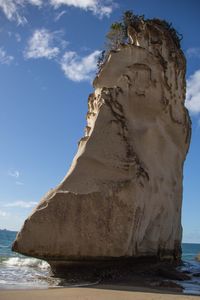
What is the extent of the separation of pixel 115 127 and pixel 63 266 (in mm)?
3840

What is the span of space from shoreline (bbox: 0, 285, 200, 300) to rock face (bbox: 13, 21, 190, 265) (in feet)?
5.85

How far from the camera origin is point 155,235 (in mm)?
11562

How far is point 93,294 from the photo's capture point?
6.83 m

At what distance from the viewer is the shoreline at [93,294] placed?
6.54 m

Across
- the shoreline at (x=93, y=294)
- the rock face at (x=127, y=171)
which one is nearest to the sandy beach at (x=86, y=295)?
the shoreline at (x=93, y=294)

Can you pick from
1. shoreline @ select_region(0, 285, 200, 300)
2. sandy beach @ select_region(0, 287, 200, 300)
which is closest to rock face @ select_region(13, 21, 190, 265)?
shoreline @ select_region(0, 285, 200, 300)

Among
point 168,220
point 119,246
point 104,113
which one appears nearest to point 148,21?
point 104,113

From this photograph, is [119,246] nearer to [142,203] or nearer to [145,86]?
[142,203]

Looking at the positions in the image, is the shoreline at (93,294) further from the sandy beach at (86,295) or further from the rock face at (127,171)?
the rock face at (127,171)

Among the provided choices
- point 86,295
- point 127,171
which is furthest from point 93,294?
point 127,171

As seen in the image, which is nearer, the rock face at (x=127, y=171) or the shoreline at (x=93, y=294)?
the shoreline at (x=93, y=294)

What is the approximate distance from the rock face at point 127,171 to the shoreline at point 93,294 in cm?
178

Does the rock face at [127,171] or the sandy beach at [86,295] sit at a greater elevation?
the rock face at [127,171]

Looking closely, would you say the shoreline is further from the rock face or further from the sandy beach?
the rock face
